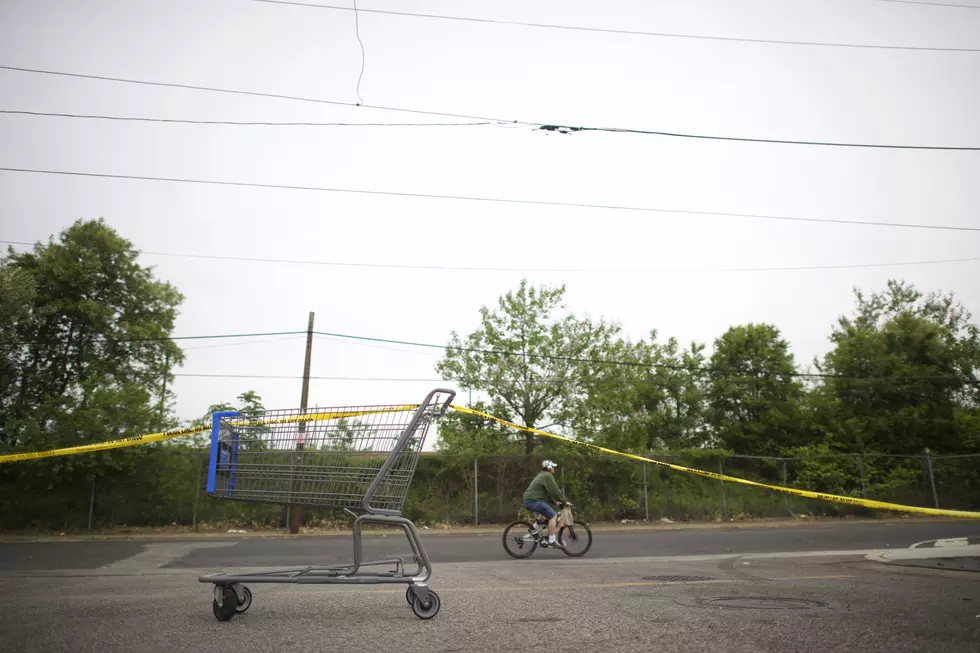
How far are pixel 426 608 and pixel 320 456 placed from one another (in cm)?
138

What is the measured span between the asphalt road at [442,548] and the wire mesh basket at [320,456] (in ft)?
15.7

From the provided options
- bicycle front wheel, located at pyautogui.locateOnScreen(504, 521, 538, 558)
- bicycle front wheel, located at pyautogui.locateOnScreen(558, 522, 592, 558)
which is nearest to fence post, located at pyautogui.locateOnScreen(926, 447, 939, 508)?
bicycle front wheel, located at pyautogui.locateOnScreen(558, 522, 592, 558)

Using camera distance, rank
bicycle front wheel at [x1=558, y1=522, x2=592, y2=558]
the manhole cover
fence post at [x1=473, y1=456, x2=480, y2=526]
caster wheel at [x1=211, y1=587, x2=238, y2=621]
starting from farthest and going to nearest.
Answer: fence post at [x1=473, y1=456, x2=480, y2=526] < bicycle front wheel at [x1=558, y1=522, x2=592, y2=558] < the manhole cover < caster wheel at [x1=211, y1=587, x2=238, y2=621]

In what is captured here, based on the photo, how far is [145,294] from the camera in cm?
3425

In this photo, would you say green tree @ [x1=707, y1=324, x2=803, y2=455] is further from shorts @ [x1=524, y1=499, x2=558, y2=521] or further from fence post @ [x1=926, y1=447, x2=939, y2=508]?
shorts @ [x1=524, y1=499, x2=558, y2=521]

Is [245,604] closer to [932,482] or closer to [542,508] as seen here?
[542,508]

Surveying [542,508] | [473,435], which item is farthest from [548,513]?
[473,435]

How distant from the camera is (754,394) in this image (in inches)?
1395

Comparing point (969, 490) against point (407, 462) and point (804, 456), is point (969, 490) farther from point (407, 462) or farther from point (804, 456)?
point (407, 462)

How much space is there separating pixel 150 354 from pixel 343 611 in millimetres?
33154

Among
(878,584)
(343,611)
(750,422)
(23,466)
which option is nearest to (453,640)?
(343,611)

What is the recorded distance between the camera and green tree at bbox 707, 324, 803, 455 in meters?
33.8

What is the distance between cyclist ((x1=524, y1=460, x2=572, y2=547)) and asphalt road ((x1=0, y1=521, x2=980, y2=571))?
2.48 feet

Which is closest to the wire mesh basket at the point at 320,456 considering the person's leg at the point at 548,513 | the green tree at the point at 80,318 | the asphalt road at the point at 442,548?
the asphalt road at the point at 442,548
